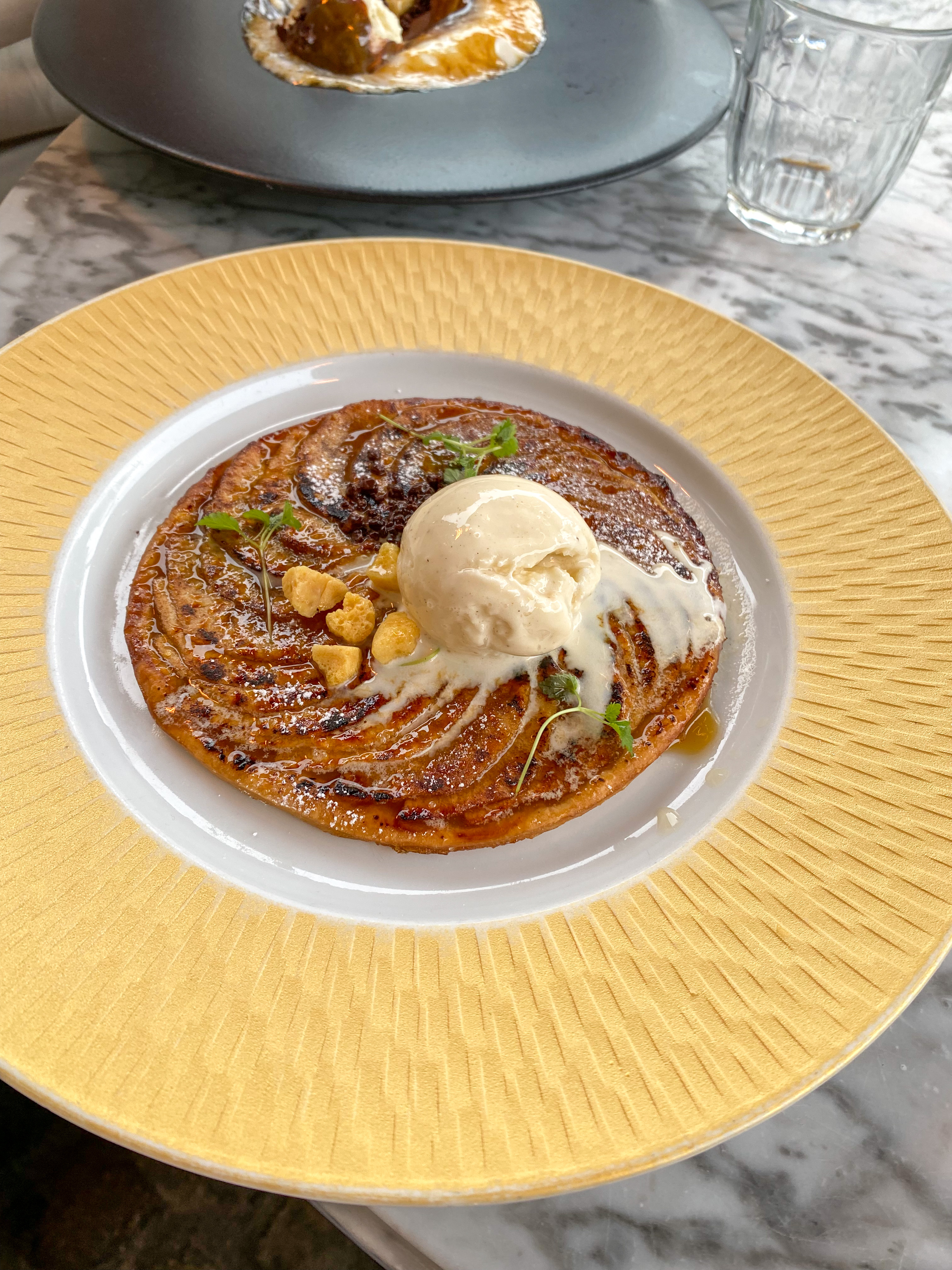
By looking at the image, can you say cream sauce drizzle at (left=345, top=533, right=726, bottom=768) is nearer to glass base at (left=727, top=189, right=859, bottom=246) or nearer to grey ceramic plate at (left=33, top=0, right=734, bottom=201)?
grey ceramic plate at (left=33, top=0, right=734, bottom=201)

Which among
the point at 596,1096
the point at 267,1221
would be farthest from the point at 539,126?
the point at 267,1221

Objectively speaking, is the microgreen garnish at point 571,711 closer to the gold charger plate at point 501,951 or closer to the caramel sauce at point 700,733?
the caramel sauce at point 700,733

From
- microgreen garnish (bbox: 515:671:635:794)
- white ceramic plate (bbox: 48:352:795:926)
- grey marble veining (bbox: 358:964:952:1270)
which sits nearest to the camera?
grey marble veining (bbox: 358:964:952:1270)

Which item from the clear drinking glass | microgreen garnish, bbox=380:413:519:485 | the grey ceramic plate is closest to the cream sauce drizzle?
microgreen garnish, bbox=380:413:519:485

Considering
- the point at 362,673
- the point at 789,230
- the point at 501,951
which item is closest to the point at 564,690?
the point at 362,673

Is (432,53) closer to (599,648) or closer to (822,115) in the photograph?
(822,115)

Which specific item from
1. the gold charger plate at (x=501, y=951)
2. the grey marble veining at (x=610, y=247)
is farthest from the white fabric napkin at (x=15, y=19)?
the gold charger plate at (x=501, y=951)
